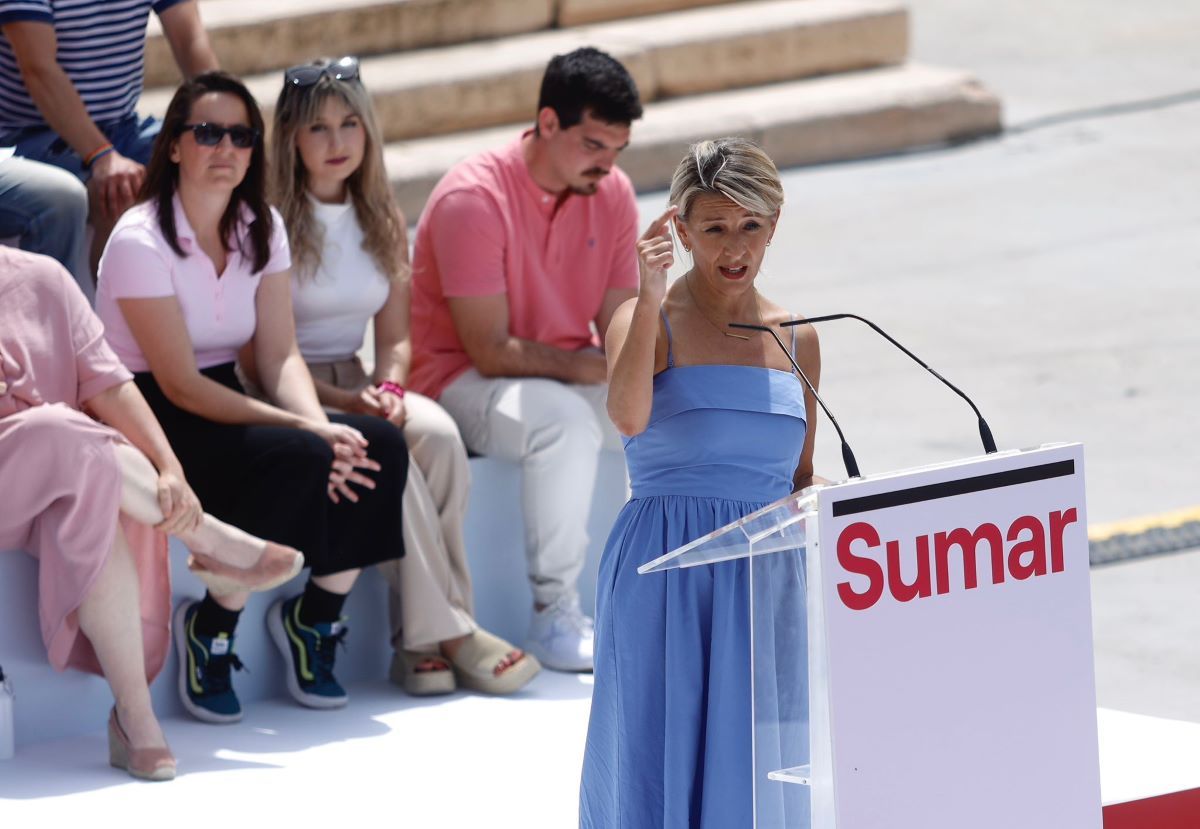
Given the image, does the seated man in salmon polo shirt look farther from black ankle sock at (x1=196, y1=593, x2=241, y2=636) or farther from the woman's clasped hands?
black ankle sock at (x1=196, y1=593, x2=241, y2=636)

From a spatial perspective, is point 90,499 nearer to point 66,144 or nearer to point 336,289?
point 336,289

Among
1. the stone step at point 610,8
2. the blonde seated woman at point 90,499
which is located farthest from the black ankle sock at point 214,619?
the stone step at point 610,8

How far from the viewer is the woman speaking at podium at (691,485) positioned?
300 centimetres

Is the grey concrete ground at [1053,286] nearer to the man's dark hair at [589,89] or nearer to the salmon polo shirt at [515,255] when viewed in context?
the salmon polo shirt at [515,255]

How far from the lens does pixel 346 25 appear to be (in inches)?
368

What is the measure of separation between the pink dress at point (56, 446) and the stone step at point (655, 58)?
174 inches

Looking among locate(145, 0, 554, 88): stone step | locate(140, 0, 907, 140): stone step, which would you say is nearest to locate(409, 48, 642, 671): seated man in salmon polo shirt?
locate(140, 0, 907, 140): stone step

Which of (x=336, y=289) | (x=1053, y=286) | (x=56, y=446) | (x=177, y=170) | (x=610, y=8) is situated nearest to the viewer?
(x=56, y=446)

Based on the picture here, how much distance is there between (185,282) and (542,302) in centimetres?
98

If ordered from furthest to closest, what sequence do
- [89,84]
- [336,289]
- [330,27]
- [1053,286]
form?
1. [330,27]
2. [1053,286]
3. [89,84]
4. [336,289]

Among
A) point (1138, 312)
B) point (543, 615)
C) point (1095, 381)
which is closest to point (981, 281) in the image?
point (1138, 312)

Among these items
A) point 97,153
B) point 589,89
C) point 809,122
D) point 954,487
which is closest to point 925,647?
point 954,487

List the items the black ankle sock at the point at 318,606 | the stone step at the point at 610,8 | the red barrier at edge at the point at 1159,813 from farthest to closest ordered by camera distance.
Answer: the stone step at the point at 610,8 → the black ankle sock at the point at 318,606 → the red barrier at edge at the point at 1159,813

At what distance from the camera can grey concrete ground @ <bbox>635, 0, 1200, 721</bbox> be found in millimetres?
6102
